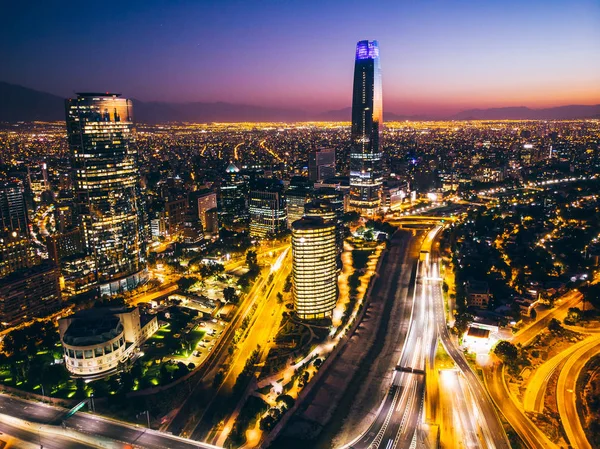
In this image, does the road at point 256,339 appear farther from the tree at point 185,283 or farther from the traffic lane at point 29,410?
the traffic lane at point 29,410

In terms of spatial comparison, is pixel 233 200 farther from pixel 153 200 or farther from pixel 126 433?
pixel 126 433

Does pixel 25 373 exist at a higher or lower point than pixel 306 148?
lower

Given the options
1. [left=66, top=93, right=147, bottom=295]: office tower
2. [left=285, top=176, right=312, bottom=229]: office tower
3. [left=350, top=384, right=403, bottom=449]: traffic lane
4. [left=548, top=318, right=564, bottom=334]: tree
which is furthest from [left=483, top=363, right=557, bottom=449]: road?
[left=285, top=176, right=312, bottom=229]: office tower

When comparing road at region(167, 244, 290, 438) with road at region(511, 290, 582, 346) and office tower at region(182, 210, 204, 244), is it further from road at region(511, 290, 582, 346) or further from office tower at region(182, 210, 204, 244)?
road at region(511, 290, 582, 346)

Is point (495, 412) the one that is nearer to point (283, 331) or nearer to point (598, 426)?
point (598, 426)

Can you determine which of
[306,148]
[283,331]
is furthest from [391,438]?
[306,148]

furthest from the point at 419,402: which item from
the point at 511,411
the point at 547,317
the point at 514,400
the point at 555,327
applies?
the point at 547,317
